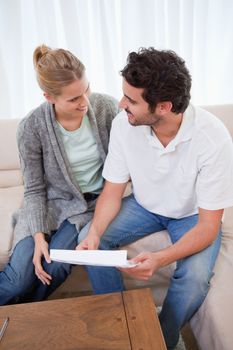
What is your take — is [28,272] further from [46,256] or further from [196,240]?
[196,240]

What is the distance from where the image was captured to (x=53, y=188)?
4.32 ft

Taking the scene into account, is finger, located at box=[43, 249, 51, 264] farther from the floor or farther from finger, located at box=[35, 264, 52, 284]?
the floor

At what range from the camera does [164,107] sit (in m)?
1.00

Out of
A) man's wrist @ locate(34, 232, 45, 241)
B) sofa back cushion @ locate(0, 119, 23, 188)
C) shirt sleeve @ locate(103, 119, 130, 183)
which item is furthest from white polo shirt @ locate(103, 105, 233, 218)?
sofa back cushion @ locate(0, 119, 23, 188)

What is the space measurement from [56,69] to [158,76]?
0.35m

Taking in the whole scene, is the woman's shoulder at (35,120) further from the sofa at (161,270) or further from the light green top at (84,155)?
the sofa at (161,270)

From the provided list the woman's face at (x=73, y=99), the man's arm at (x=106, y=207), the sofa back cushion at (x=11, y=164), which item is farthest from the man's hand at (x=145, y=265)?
the sofa back cushion at (x=11, y=164)

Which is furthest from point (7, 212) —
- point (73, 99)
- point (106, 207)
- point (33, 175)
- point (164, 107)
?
point (164, 107)

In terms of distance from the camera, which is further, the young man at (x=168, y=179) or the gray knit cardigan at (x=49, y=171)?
the gray knit cardigan at (x=49, y=171)

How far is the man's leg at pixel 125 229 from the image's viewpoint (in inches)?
44.5

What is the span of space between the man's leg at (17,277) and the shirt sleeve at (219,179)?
0.65 m

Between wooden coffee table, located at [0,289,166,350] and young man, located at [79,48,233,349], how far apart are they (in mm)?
151

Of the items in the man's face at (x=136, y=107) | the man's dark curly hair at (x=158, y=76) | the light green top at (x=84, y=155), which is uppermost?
the man's dark curly hair at (x=158, y=76)

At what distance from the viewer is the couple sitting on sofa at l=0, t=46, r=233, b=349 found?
0.99 metres
